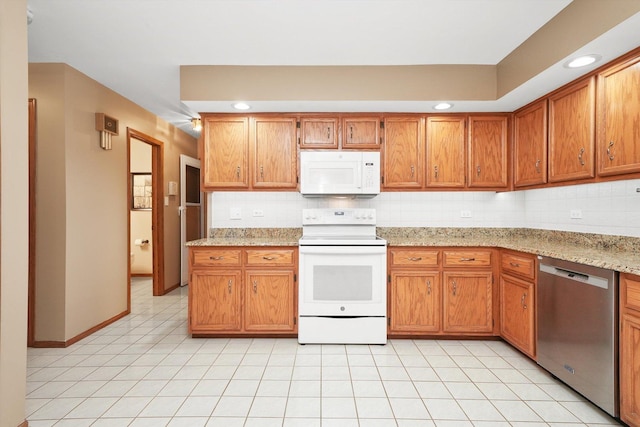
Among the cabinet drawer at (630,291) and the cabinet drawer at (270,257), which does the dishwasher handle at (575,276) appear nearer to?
the cabinet drawer at (630,291)

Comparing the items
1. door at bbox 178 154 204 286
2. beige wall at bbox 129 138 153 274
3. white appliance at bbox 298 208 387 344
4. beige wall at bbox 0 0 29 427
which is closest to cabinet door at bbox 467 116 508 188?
white appliance at bbox 298 208 387 344

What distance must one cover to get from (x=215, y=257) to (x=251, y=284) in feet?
1.32

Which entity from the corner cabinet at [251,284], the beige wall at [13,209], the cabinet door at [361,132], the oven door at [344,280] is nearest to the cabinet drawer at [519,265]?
the oven door at [344,280]

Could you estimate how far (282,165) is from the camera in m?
3.29

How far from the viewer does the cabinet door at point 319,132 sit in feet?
10.8

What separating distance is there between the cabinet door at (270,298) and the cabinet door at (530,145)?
229 centimetres

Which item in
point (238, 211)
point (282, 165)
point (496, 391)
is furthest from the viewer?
point (238, 211)

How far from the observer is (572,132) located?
250cm

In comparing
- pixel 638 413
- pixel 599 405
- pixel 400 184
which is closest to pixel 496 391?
pixel 599 405

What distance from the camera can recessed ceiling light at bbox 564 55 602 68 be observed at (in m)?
2.13

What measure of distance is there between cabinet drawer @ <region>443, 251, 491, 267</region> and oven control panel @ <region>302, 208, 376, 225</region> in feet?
2.58

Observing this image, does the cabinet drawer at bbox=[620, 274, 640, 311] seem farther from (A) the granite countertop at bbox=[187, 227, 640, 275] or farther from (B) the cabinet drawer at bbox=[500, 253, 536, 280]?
(B) the cabinet drawer at bbox=[500, 253, 536, 280]

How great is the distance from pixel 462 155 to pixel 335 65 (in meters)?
1.49

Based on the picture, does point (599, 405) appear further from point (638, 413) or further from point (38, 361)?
point (38, 361)
